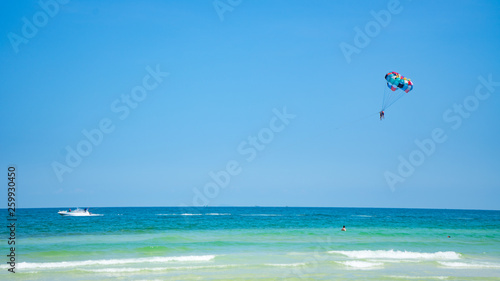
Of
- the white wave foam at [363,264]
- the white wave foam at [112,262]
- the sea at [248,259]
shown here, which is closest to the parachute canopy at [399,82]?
the sea at [248,259]

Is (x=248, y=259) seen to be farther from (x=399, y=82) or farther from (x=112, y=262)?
(x=399, y=82)

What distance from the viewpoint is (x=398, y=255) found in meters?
24.0

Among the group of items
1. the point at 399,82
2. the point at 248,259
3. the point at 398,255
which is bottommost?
the point at 248,259

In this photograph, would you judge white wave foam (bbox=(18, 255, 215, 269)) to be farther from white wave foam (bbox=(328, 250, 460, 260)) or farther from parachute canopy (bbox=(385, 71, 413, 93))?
parachute canopy (bbox=(385, 71, 413, 93))

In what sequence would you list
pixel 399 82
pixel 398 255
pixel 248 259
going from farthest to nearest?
pixel 399 82 → pixel 398 255 → pixel 248 259

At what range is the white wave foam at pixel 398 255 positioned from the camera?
23.3m

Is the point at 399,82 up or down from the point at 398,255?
up

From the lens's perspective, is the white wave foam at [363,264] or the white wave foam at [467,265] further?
the white wave foam at [467,265]

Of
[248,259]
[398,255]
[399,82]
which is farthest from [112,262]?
[399,82]

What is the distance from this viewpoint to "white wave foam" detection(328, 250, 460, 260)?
23344mm

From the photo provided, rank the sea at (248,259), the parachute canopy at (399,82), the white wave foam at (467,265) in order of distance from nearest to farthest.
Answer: the sea at (248,259), the white wave foam at (467,265), the parachute canopy at (399,82)

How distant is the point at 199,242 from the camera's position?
28828 millimetres

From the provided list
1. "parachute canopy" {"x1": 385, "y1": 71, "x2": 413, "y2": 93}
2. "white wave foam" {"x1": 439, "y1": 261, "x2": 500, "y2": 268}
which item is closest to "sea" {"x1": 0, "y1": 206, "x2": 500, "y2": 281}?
"white wave foam" {"x1": 439, "y1": 261, "x2": 500, "y2": 268}

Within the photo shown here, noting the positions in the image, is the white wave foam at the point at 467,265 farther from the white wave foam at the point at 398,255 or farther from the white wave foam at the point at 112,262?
the white wave foam at the point at 112,262
